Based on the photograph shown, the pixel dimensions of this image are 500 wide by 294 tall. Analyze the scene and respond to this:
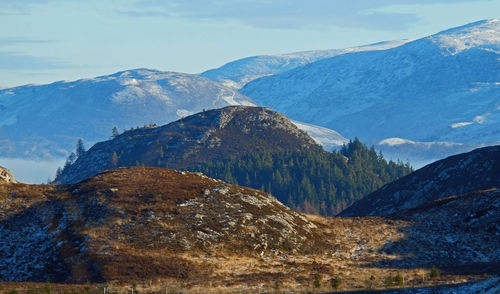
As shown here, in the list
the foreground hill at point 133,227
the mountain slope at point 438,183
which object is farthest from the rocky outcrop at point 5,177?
the mountain slope at point 438,183

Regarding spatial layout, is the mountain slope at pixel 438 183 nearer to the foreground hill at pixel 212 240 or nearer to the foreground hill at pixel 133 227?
the foreground hill at pixel 212 240

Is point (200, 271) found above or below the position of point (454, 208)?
below

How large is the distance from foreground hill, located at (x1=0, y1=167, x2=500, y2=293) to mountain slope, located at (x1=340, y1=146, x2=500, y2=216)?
64.0 meters

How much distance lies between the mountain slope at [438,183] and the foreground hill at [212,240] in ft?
210

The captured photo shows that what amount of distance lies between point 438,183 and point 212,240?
9974cm

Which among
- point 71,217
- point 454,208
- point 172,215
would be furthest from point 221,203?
point 454,208

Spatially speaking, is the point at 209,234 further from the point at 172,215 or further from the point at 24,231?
the point at 24,231

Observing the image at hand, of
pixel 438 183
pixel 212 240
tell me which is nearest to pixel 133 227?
pixel 212 240

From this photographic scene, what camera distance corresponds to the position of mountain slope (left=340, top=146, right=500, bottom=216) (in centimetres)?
15212

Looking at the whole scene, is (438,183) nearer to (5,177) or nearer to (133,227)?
(5,177)

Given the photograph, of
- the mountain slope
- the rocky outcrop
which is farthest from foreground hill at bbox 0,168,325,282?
the mountain slope

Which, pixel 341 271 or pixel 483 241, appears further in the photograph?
pixel 483 241

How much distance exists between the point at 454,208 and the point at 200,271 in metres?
34.6

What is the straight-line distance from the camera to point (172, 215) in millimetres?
77125
